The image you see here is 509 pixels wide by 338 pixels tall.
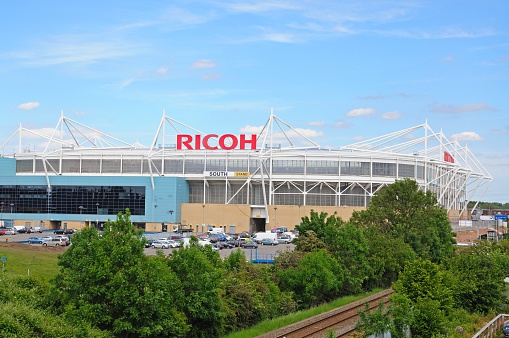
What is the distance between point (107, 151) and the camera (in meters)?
131

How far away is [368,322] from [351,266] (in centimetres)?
1615

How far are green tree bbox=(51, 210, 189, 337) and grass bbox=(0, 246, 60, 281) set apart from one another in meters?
15.4

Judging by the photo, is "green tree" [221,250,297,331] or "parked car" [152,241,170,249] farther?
"parked car" [152,241,170,249]

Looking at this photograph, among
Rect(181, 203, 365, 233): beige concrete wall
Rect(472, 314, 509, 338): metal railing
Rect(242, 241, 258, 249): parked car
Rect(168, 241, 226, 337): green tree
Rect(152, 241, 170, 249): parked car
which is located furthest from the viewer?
Rect(181, 203, 365, 233): beige concrete wall

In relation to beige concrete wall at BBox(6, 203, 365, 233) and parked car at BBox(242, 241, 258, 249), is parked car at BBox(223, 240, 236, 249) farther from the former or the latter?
beige concrete wall at BBox(6, 203, 365, 233)

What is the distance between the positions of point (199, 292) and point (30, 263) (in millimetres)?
24010

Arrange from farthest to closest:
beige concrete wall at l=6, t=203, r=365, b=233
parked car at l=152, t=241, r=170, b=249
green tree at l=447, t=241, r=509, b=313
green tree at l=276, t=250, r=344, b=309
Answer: beige concrete wall at l=6, t=203, r=365, b=233
parked car at l=152, t=241, r=170, b=249
green tree at l=447, t=241, r=509, b=313
green tree at l=276, t=250, r=344, b=309

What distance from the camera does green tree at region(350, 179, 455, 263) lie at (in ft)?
207

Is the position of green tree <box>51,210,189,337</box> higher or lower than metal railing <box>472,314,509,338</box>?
higher

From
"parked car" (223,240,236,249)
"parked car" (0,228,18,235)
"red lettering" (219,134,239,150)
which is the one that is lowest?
"parked car" (223,240,236,249)

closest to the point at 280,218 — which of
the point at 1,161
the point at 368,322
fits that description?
the point at 1,161

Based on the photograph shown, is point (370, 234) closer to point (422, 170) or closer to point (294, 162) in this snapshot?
point (294, 162)

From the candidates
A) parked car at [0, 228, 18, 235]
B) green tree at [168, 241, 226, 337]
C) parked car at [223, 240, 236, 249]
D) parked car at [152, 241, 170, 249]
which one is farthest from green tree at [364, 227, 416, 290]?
parked car at [0, 228, 18, 235]

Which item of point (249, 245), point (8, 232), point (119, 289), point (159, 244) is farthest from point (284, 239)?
point (119, 289)
